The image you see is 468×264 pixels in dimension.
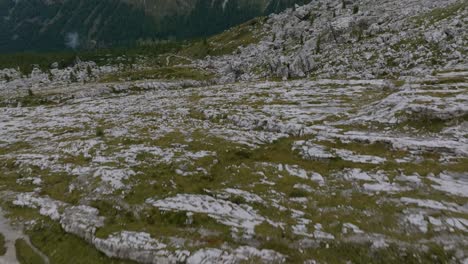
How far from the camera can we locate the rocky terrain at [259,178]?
56.3 ft

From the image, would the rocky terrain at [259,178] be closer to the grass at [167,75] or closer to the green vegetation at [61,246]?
the green vegetation at [61,246]

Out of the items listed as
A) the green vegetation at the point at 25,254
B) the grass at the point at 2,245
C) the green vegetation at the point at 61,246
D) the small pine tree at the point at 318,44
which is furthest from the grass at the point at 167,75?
the green vegetation at the point at 25,254

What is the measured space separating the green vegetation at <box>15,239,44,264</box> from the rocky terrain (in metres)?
0.14

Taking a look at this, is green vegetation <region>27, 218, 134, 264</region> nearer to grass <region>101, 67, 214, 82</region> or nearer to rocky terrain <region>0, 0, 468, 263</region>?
rocky terrain <region>0, 0, 468, 263</region>

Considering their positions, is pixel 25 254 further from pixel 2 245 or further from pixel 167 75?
pixel 167 75

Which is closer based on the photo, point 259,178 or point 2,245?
point 2,245

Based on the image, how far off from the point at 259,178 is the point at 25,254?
18147 mm

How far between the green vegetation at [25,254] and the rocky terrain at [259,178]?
138 mm

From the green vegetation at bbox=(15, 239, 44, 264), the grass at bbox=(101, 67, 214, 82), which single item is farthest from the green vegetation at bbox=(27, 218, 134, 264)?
the grass at bbox=(101, 67, 214, 82)

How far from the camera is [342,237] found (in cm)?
1694

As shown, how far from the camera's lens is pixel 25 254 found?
19703mm

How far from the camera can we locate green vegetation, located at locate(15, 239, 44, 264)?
19109mm

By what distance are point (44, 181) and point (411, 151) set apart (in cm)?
3622

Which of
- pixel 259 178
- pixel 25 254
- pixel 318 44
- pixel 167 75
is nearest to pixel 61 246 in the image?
pixel 25 254
